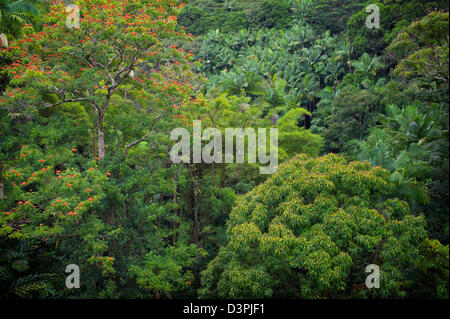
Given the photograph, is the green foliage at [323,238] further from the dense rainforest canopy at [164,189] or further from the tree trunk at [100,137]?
the tree trunk at [100,137]

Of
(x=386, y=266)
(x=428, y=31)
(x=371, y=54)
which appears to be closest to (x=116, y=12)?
(x=428, y=31)

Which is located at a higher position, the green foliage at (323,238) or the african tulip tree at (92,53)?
the african tulip tree at (92,53)

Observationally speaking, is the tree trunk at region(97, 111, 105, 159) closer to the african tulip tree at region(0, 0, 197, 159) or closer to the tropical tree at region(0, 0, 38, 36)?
the african tulip tree at region(0, 0, 197, 159)

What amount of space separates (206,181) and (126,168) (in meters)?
3.90

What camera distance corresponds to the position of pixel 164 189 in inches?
384

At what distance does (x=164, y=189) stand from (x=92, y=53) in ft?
14.5

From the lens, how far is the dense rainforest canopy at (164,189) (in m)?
6.87

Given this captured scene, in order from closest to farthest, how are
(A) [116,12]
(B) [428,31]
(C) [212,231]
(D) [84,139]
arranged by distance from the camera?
(B) [428,31] < (A) [116,12] < (D) [84,139] < (C) [212,231]

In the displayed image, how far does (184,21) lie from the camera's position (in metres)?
37.3

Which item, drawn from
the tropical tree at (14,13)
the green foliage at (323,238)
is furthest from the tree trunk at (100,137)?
the green foliage at (323,238)

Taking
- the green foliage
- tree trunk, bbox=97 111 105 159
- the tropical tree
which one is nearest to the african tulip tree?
tree trunk, bbox=97 111 105 159

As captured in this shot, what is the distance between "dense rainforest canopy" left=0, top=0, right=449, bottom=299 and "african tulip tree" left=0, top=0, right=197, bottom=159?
2.0 inches

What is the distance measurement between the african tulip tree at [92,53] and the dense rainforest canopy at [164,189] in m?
0.05
